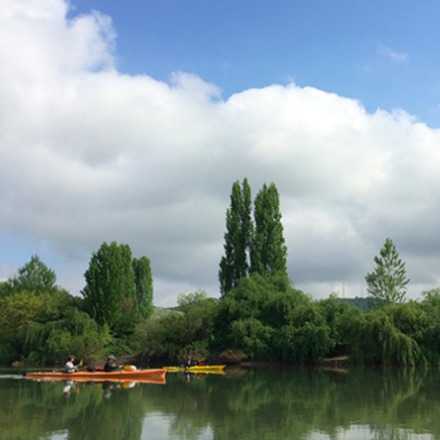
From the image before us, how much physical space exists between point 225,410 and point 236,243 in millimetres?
29825

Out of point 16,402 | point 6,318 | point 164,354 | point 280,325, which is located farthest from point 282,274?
point 16,402

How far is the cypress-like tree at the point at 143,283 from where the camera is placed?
204 ft

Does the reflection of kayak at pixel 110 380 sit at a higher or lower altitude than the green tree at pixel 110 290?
lower

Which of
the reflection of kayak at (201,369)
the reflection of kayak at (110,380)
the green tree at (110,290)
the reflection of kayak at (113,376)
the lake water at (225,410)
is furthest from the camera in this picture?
the green tree at (110,290)

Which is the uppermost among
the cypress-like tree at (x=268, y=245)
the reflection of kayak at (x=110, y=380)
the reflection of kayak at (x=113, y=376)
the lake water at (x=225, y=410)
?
the cypress-like tree at (x=268, y=245)

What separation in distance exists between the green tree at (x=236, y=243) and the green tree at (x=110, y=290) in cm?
868

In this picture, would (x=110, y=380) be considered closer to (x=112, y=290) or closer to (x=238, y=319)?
(x=238, y=319)

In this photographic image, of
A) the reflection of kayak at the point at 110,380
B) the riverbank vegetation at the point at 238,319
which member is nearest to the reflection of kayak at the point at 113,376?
the reflection of kayak at the point at 110,380

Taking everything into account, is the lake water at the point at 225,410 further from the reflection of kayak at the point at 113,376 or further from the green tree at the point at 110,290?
the green tree at the point at 110,290

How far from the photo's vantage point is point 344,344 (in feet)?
139

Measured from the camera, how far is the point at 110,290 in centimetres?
5050

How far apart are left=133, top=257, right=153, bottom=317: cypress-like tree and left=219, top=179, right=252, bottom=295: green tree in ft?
49.9

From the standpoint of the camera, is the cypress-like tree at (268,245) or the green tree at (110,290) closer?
the cypress-like tree at (268,245)

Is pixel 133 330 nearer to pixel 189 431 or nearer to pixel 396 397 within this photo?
pixel 396 397
